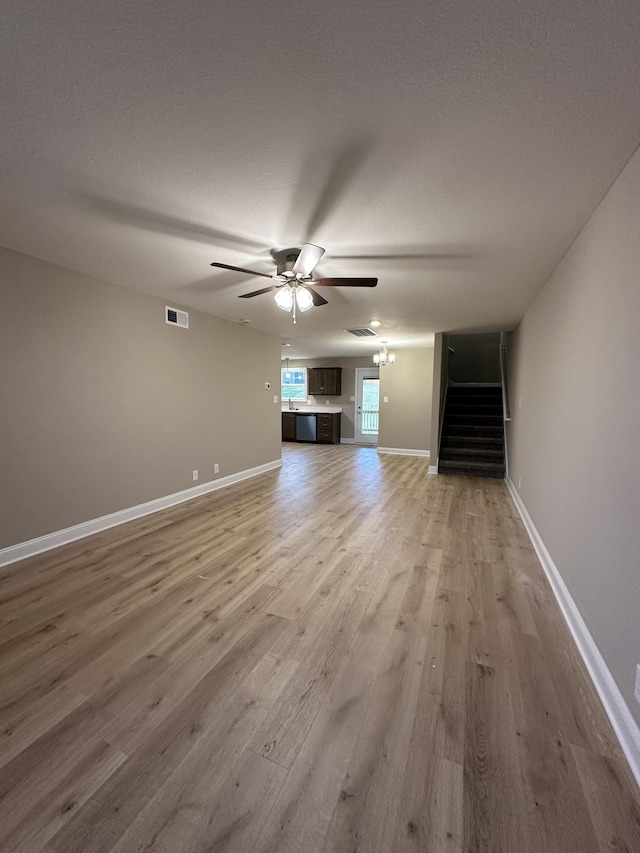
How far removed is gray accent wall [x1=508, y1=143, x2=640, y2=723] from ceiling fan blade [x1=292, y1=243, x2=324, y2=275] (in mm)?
1550

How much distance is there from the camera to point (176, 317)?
4078mm

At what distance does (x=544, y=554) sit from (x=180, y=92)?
11.3ft

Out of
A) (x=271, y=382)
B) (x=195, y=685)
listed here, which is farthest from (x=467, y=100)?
(x=271, y=382)

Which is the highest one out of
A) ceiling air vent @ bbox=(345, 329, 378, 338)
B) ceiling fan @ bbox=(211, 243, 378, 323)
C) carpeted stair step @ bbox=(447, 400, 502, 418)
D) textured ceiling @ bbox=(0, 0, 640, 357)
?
ceiling air vent @ bbox=(345, 329, 378, 338)

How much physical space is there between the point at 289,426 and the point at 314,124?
8.36 m

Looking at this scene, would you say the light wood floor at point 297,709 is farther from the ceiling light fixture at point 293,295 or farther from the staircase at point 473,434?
the staircase at point 473,434

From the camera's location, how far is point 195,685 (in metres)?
1.60

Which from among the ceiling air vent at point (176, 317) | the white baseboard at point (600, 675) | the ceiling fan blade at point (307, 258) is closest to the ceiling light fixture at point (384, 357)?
the ceiling air vent at point (176, 317)

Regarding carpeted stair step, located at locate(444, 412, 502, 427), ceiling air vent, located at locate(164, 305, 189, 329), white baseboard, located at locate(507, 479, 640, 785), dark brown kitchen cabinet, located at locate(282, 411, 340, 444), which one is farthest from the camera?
dark brown kitchen cabinet, located at locate(282, 411, 340, 444)

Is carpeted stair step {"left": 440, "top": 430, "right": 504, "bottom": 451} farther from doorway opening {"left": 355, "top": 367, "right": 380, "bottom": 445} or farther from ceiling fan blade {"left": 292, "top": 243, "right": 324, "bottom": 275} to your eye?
ceiling fan blade {"left": 292, "top": 243, "right": 324, "bottom": 275}

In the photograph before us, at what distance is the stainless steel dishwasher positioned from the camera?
9344 millimetres

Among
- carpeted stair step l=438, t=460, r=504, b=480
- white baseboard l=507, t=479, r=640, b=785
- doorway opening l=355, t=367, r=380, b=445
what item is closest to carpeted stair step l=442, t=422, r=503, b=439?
carpeted stair step l=438, t=460, r=504, b=480

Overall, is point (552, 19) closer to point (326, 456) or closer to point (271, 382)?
point (271, 382)

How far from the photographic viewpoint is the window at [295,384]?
1030 cm
